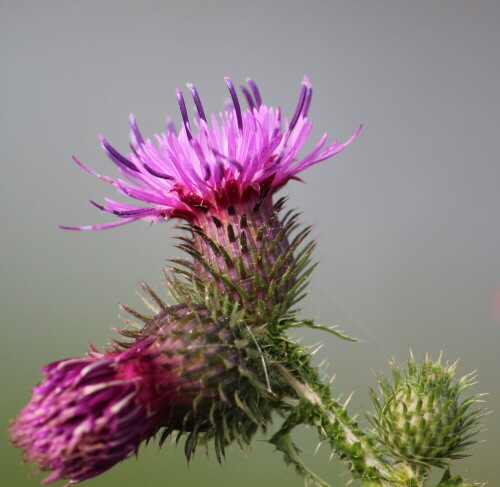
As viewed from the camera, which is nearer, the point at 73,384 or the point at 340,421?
the point at 73,384

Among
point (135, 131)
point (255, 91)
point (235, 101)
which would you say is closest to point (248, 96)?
point (255, 91)

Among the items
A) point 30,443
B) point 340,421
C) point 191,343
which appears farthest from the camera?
point 340,421

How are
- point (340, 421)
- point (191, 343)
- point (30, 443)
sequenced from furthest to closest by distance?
point (340, 421) < point (191, 343) < point (30, 443)

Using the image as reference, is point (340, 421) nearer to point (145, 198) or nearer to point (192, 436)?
point (192, 436)

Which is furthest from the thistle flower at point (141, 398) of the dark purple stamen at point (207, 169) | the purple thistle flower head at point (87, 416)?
the dark purple stamen at point (207, 169)

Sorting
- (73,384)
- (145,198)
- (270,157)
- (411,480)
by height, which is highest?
(270,157)

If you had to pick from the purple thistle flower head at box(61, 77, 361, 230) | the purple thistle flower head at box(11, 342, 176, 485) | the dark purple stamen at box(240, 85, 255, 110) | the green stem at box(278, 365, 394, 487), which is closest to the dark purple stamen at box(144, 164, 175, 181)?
the purple thistle flower head at box(61, 77, 361, 230)

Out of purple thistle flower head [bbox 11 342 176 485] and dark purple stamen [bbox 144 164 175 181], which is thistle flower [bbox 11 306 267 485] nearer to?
purple thistle flower head [bbox 11 342 176 485]

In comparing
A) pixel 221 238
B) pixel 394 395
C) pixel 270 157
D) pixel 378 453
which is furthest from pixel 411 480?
pixel 270 157
